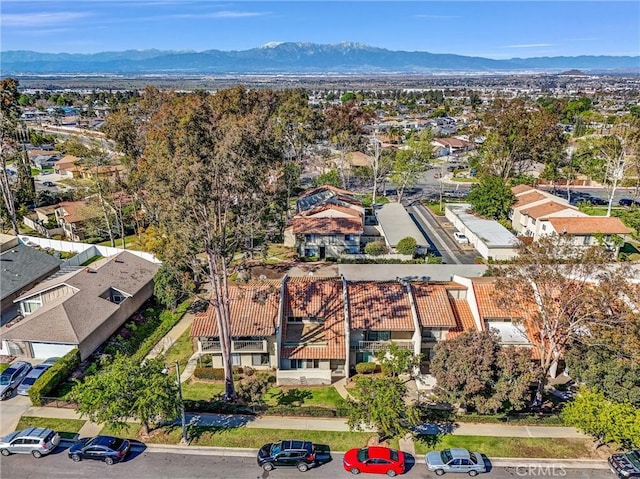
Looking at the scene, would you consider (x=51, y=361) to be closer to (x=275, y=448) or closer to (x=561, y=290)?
(x=275, y=448)

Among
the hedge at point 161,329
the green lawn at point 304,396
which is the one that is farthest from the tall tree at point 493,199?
the hedge at point 161,329

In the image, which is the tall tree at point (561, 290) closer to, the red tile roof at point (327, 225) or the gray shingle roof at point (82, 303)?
the red tile roof at point (327, 225)

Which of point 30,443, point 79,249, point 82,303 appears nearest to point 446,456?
point 30,443

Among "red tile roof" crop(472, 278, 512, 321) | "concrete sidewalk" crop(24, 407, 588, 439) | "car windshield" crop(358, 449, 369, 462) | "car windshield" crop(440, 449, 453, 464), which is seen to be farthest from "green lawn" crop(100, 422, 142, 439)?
"red tile roof" crop(472, 278, 512, 321)

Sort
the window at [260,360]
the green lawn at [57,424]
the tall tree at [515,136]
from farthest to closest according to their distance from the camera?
the tall tree at [515,136]
the window at [260,360]
the green lawn at [57,424]

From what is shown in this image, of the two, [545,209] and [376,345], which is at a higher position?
[545,209]

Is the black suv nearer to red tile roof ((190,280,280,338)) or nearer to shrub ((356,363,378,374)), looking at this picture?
shrub ((356,363,378,374))
